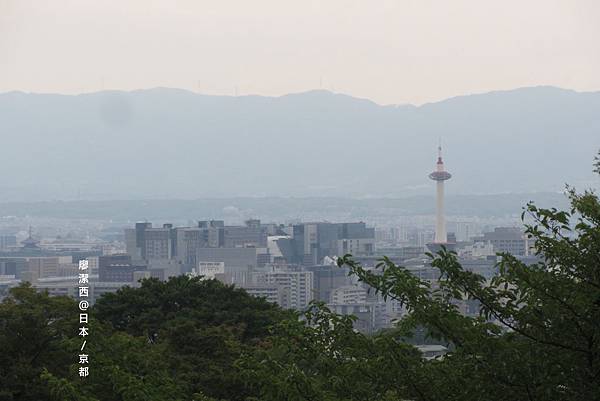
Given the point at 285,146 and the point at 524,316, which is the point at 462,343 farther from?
the point at 285,146

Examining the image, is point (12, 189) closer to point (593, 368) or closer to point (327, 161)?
point (327, 161)

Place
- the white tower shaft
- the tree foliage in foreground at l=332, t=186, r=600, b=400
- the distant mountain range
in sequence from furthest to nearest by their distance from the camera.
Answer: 1. the distant mountain range
2. the white tower shaft
3. the tree foliage in foreground at l=332, t=186, r=600, b=400

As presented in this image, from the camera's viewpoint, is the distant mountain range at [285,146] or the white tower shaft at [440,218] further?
the distant mountain range at [285,146]

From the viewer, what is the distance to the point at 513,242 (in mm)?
85875

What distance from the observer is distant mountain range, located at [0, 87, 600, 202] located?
528ft

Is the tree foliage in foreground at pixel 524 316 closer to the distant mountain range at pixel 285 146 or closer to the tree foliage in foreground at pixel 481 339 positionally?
the tree foliage in foreground at pixel 481 339

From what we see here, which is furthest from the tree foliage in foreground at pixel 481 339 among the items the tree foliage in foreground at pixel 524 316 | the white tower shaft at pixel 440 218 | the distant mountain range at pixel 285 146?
the distant mountain range at pixel 285 146

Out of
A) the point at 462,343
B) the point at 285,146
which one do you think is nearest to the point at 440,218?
the point at 285,146

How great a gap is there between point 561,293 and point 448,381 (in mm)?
511

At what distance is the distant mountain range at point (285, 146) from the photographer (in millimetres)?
161000

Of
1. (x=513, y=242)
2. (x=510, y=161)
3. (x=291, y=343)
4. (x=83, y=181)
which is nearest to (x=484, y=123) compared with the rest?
(x=510, y=161)

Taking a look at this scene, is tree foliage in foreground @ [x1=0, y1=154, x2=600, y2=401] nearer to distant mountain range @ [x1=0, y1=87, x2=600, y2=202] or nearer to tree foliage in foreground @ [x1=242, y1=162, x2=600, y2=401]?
tree foliage in foreground @ [x1=242, y1=162, x2=600, y2=401]

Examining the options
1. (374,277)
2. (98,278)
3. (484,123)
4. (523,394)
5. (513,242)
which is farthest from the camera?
(484,123)

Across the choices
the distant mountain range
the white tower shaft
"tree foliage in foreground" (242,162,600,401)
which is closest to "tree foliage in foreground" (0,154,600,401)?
"tree foliage in foreground" (242,162,600,401)
